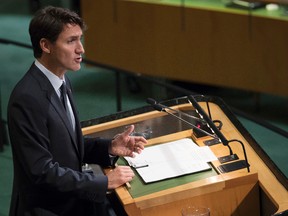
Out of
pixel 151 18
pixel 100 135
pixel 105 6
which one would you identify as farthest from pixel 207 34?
pixel 100 135

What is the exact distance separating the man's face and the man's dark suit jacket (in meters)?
0.09

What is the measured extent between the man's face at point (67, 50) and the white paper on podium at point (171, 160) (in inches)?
26.2

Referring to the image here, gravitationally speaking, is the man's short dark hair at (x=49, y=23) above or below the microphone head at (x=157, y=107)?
above

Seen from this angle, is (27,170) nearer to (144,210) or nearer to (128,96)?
(144,210)

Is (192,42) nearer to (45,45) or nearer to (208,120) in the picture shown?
(208,120)

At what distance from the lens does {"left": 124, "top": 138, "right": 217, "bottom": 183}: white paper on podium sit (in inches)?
157

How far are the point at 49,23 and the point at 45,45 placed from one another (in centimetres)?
10

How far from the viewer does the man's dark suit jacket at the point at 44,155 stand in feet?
11.7

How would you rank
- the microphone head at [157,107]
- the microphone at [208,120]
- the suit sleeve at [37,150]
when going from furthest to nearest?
the microphone head at [157,107] → the microphone at [208,120] → the suit sleeve at [37,150]

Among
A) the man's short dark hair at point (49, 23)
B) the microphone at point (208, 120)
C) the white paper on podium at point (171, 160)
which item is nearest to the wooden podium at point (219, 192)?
the white paper on podium at point (171, 160)

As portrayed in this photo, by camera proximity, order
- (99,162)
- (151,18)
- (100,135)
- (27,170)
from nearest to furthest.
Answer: (27,170)
(99,162)
(100,135)
(151,18)

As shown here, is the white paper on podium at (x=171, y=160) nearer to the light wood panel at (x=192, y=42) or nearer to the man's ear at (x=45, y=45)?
the man's ear at (x=45, y=45)

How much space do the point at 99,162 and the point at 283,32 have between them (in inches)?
120

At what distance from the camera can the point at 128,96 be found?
24.3ft
